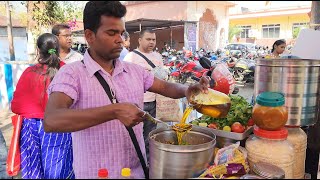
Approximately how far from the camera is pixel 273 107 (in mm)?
1316

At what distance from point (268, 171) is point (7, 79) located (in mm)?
6349

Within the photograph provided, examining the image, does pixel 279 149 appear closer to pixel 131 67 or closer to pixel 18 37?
pixel 131 67

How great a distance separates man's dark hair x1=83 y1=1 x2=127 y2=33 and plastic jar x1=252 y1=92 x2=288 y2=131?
831 mm

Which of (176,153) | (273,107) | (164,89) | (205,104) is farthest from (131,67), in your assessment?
(273,107)

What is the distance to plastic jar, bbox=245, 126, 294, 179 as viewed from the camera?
1333 millimetres

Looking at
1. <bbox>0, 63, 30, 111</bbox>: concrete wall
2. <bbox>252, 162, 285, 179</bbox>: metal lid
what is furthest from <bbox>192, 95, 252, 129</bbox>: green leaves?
<bbox>0, 63, 30, 111</bbox>: concrete wall

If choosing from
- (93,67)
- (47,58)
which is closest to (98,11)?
(93,67)

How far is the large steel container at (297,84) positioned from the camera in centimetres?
154

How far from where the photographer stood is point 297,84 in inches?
61.1

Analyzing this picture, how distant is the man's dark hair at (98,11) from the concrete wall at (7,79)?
17.7 feet

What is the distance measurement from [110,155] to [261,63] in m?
1.00

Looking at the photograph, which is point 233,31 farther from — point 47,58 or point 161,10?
point 47,58

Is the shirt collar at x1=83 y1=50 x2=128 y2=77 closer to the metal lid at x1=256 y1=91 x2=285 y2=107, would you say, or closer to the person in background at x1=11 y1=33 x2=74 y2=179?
the metal lid at x1=256 y1=91 x2=285 y2=107

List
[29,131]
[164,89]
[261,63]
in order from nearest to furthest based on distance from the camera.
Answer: [261,63], [164,89], [29,131]
